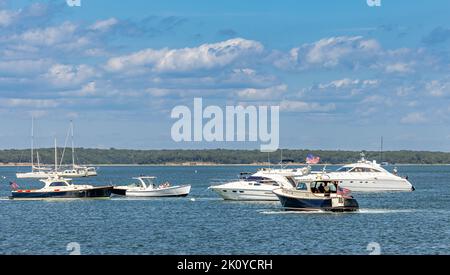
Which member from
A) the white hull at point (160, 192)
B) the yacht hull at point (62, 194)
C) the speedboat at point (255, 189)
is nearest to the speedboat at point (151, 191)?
the white hull at point (160, 192)

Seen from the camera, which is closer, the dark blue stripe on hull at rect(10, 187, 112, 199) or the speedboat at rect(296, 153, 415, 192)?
the dark blue stripe on hull at rect(10, 187, 112, 199)

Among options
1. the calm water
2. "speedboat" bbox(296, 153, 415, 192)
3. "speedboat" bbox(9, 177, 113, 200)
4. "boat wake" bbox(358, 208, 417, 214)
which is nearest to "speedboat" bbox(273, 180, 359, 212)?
the calm water

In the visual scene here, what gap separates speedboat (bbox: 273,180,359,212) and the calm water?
99 cm

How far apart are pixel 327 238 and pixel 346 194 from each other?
1960 centimetres

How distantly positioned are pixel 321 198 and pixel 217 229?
1325 cm

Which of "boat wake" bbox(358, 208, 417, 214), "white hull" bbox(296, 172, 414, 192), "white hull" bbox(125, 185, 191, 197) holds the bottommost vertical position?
"boat wake" bbox(358, 208, 417, 214)

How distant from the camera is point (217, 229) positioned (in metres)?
70.3

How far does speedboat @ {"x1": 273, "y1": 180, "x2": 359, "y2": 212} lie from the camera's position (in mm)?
79750

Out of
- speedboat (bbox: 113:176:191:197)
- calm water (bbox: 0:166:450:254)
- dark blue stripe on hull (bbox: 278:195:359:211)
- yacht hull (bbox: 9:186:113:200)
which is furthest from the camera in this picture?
speedboat (bbox: 113:176:191:197)

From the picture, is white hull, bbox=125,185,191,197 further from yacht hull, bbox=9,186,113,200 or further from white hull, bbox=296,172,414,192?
white hull, bbox=296,172,414,192

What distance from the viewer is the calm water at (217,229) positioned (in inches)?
2304

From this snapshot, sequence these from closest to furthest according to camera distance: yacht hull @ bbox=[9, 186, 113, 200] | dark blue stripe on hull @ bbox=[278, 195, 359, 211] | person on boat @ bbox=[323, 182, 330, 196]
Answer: dark blue stripe on hull @ bbox=[278, 195, 359, 211], person on boat @ bbox=[323, 182, 330, 196], yacht hull @ bbox=[9, 186, 113, 200]

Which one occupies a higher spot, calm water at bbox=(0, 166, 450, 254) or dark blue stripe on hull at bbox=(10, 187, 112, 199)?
dark blue stripe on hull at bbox=(10, 187, 112, 199)
